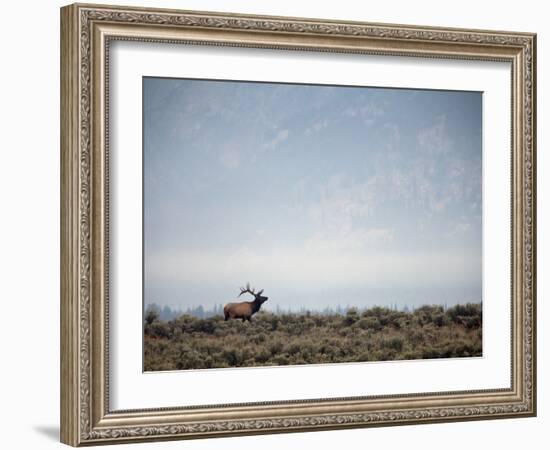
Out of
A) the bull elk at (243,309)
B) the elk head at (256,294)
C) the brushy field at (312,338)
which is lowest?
the brushy field at (312,338)

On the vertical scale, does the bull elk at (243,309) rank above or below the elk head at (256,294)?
below

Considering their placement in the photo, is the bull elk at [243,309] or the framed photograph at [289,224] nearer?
the framed photograph at [289,224]

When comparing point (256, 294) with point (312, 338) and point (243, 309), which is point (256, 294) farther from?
point (312, 338)

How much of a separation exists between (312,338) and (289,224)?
1.86ft

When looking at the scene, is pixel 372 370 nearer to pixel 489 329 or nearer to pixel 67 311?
pixel 489 329

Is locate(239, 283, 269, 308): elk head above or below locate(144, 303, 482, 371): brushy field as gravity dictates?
above

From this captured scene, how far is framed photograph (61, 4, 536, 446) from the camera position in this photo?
5.94 metres

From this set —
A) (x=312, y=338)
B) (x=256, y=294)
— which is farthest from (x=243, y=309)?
(x=312, y=338)

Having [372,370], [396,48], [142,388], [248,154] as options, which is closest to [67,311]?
[142,388]

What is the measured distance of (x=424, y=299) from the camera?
657 centimetres

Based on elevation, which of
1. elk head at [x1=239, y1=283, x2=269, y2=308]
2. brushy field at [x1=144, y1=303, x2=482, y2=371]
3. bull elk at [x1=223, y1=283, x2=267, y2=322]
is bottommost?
brushy field at [x1=144, y1=303, x2=482, y2=371]

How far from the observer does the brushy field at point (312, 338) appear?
6125mm

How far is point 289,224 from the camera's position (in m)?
6.33

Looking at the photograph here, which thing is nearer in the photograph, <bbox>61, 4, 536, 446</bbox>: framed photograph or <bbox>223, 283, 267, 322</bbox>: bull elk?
<bbox>61, 4, 536, 446</bbox>: framed photograph
